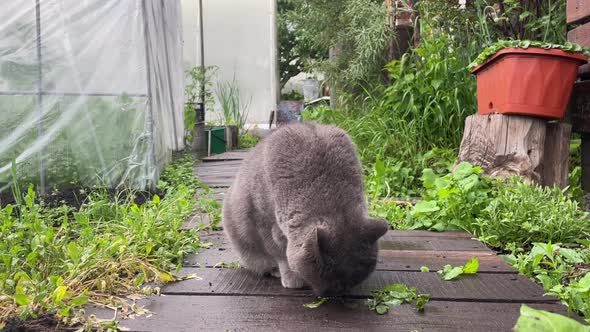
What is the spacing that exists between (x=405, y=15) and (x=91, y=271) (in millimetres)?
5545

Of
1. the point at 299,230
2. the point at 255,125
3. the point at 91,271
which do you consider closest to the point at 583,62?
the point at 299,230

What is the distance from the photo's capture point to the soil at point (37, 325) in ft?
5.10

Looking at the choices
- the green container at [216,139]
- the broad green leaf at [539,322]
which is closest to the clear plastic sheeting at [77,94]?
the broad green leaf at [539,322]

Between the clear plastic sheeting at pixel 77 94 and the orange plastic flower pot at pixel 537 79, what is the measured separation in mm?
2846

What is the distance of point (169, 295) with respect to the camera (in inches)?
75.7

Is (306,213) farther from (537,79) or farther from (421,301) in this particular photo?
(537,79)

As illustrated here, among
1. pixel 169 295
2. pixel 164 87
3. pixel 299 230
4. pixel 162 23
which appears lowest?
pixel 169 295

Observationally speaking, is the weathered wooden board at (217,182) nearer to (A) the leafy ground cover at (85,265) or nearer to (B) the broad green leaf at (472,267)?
(A) the leafy ground cover at (85,265)

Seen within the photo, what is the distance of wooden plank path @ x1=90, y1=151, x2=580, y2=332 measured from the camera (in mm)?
1622

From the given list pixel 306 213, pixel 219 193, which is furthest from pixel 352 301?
pixel 219 193

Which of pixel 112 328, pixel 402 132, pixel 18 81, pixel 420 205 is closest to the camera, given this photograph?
pixel 112 328

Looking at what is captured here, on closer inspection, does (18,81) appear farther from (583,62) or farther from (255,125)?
(255,125)

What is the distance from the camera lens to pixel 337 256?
167cm

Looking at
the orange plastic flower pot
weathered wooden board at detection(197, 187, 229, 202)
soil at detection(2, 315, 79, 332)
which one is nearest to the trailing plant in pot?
the orange plastic flower pot
